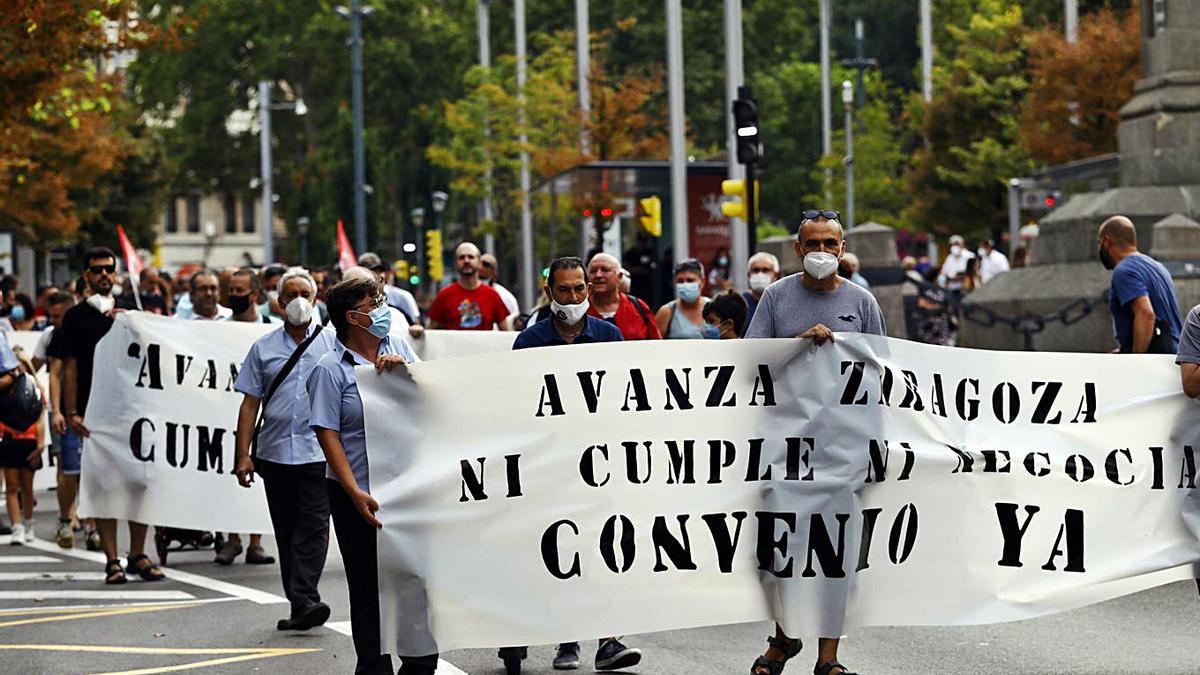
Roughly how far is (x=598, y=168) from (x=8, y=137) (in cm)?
1562

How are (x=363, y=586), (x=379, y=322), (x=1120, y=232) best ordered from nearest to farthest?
(x=363, y=586) → (x=379, y=322) → (x=1120, y=232)

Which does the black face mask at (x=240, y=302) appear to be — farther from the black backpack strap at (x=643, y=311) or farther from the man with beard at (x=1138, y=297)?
the man with beard at (x=1138, y=297)

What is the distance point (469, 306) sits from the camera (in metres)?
16.5

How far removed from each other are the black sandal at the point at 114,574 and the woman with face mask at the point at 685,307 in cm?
373

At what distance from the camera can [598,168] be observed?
38219 millimetres

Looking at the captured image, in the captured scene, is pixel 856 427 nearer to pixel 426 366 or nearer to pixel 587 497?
pixel 587 497

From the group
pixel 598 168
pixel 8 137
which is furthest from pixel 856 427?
pixel 598 168

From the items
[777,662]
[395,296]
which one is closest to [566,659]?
[777,662]

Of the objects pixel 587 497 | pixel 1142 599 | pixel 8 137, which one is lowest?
pixel 1142 599

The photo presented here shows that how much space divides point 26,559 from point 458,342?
328 cm

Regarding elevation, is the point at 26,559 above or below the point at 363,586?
below

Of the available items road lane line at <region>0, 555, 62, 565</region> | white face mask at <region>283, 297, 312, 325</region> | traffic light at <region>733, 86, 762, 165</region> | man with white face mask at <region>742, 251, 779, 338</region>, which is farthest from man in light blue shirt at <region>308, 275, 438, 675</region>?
traffic light at <region>733, 86, 762, 165</region>

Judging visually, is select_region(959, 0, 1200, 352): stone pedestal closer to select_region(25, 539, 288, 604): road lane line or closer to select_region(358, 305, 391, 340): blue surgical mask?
select_region(25, 539, 288, 604): road lane line

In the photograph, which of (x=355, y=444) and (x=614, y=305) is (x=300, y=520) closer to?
(x=614, y=305)
